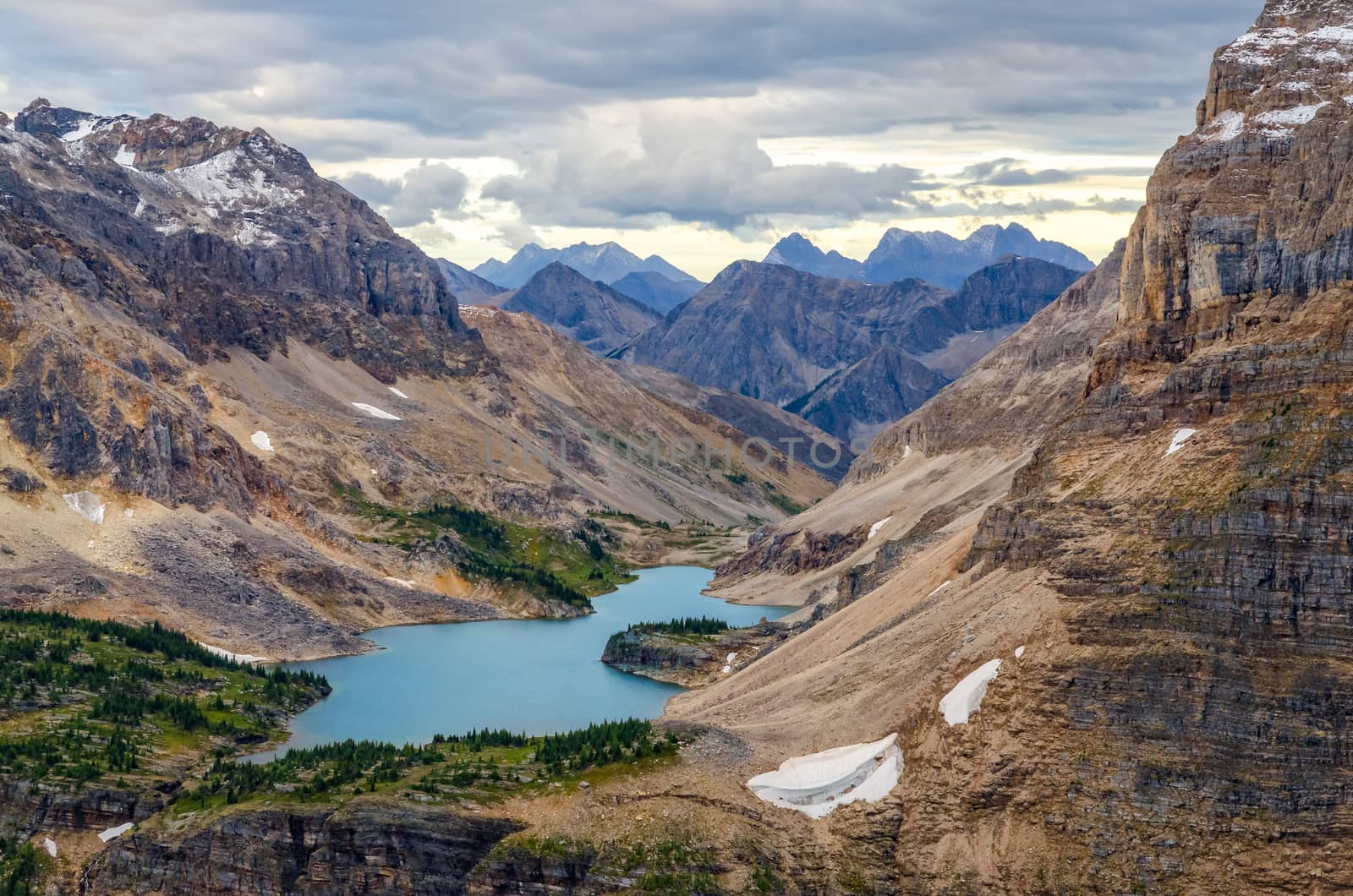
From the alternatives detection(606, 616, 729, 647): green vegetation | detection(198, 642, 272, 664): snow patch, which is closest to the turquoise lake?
detection(198, 642, 272, 664): snow patch

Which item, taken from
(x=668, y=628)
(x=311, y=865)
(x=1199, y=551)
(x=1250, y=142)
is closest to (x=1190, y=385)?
(x=1199, y=551)

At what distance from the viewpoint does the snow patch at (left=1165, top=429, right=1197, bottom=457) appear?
330 ft

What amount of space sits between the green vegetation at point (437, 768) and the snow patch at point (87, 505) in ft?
235

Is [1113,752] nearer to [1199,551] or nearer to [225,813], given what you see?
[1199,551]

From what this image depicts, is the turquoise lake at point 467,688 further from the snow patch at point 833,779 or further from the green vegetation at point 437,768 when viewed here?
the snow patch at point 833,779

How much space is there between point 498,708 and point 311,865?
5098 centimetres

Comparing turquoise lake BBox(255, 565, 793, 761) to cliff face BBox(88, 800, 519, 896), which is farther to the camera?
turquoise lake BBox(255, 565, 793, 761)

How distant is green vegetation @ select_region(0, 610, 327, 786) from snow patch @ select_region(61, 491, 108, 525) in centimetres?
2233

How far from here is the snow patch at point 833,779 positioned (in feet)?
312

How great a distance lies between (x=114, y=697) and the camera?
134250 mm

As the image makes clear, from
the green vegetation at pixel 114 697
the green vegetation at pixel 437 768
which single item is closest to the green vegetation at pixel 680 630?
the green vegetation at pixel 114 697

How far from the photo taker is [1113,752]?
89.8 metres

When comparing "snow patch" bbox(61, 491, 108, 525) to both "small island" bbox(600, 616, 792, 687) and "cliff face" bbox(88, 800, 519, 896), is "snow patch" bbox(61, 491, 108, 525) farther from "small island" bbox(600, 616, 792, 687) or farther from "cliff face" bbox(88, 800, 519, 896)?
"cliff face" bbox(88, 800, 519, 896)

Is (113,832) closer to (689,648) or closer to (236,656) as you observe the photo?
(236,656)
